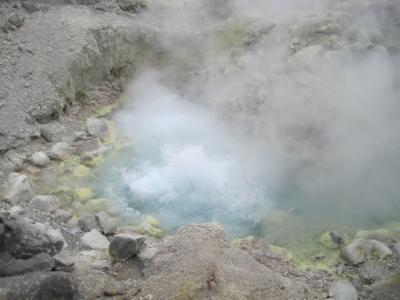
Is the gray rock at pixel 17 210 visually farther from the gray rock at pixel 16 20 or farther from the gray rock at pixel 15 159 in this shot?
the gray rock at pixel 16 20

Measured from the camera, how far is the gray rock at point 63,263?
5133 mm

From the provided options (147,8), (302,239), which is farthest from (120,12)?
(302,239)

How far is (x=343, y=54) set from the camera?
8.56m

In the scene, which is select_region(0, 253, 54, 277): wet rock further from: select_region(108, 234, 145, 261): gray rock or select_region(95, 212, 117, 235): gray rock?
select_region(95, 212, 117, 235): gray rock

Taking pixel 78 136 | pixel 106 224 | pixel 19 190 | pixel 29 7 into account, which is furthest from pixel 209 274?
pixel 29 7

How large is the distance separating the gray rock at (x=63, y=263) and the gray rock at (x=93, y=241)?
26.3 inches

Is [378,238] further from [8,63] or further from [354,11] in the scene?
[8,63]

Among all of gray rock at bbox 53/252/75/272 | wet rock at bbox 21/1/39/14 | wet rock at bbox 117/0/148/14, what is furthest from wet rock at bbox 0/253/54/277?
wet rock at bbox 117/0/148/14

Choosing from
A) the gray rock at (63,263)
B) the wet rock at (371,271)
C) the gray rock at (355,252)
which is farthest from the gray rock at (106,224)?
the wet rock at (371,271)

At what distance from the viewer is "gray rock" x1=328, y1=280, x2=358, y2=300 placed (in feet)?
17.7

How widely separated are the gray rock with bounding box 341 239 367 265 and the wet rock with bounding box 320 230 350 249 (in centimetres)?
21

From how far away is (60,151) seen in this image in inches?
312

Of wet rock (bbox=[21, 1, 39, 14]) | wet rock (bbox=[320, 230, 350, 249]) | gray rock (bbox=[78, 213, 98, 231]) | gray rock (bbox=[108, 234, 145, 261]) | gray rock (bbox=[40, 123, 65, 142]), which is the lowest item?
wet rock (bbox=[320, 230, 350, 249])

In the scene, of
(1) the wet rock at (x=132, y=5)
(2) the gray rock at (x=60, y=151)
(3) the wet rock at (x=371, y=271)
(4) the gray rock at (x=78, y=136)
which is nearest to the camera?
(3) the wet rock at (x=371, y=271)
